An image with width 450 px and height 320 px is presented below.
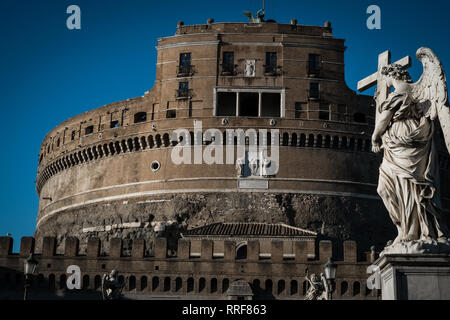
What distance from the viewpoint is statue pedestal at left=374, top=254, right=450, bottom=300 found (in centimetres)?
713

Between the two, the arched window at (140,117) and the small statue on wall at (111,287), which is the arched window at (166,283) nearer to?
the small statue on wall at (111,287)

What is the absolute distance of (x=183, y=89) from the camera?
40.8 meters

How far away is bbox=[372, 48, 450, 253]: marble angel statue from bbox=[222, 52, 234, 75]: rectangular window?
32.8m

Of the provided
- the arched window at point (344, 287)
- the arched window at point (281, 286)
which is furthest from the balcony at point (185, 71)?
the arched window at point (344, 287)

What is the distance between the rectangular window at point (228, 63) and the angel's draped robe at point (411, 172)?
33.0 meters

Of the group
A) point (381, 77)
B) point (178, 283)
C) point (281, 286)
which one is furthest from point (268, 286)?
point (381, 77)

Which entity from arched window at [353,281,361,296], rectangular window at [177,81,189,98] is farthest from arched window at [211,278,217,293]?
rectangular window at [177,81,189,98]

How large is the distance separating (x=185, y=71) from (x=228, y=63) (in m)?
2.57

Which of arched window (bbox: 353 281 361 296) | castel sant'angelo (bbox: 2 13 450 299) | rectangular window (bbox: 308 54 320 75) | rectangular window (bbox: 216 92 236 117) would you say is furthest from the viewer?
rectangular window (bbox: 216 92 236 117)

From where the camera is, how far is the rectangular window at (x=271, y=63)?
4056 centimetres

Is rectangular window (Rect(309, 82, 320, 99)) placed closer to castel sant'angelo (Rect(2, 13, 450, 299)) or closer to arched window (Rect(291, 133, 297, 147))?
castel sant'angelo (Rect(2, 13, 450, 299))

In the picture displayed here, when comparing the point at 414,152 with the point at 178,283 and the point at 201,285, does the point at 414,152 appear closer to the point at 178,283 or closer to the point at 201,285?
the point at 201,285

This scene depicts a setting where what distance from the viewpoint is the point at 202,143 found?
39.5m
